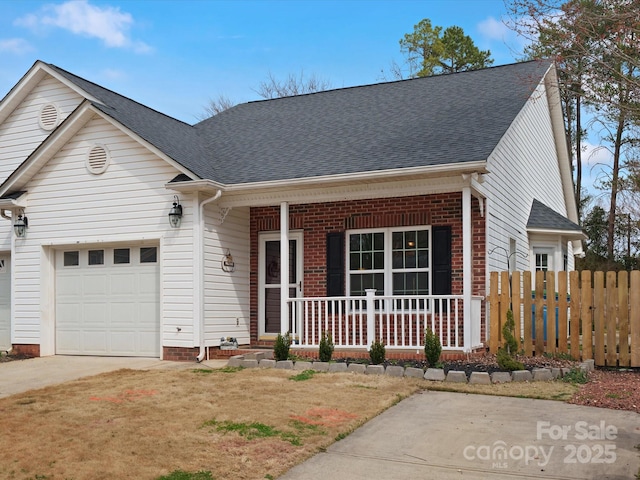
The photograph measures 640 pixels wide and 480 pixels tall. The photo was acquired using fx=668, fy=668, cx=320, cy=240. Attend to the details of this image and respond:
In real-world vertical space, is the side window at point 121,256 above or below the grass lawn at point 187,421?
above

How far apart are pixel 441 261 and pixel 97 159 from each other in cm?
692

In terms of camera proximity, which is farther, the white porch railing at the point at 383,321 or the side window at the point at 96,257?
the side window at the point at 96,257

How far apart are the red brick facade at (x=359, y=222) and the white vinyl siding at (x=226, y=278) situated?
0.21 metres

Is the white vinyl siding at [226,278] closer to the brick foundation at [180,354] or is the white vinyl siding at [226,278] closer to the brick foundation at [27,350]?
the brick foundation at [180,354]

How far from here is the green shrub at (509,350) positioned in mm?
9539

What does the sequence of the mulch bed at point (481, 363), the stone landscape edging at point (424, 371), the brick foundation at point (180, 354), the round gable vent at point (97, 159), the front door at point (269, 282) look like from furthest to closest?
the front door at point (269, 282) < the round gable vent at point (97, 159) < the brick foundation at point (180, 354) < the mulch bed at point (481, 363) < the stone landscape edging at point (424, 371)

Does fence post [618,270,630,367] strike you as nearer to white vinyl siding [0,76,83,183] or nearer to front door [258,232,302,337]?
front door [258,232,302,337]

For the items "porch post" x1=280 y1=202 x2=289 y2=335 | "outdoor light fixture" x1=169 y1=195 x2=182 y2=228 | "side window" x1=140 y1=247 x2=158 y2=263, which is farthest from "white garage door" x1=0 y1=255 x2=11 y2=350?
"porch post" x1=280 y1=202 x2=289 y2=335

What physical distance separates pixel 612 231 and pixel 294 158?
21.8 meters

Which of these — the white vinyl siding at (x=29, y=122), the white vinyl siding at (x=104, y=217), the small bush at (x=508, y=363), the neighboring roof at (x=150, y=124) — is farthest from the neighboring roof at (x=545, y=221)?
the white vinyl siding at (x=29, y=122)

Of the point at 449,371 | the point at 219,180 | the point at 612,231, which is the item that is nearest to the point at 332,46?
the point at 612,231

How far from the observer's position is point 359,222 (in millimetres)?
12680

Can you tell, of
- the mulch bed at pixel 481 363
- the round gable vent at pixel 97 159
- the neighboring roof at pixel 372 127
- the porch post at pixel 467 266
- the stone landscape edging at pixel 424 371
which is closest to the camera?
the stone landscape edging at pixel 424 371

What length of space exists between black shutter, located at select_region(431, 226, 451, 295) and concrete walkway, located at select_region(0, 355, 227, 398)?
157 inches
